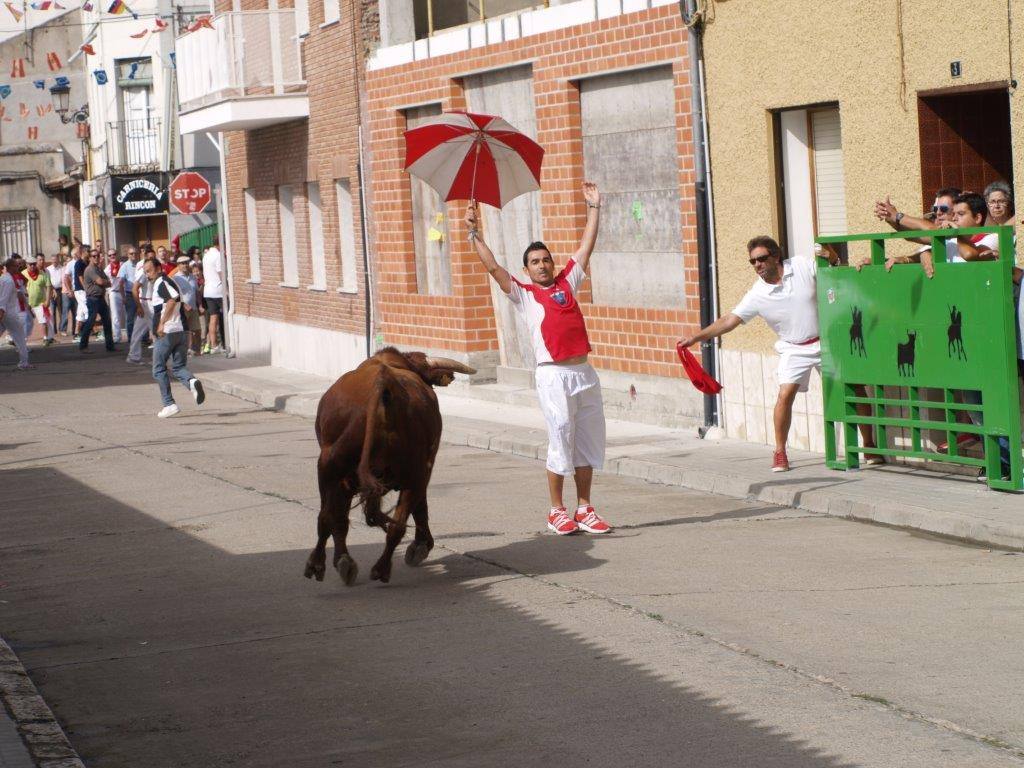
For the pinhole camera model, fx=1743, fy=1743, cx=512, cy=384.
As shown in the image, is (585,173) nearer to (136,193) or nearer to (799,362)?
(799,362)

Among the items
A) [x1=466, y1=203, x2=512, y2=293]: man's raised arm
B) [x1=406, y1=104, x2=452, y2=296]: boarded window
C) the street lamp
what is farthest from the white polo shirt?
the street lamp

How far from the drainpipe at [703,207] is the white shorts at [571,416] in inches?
195

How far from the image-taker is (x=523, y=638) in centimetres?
814

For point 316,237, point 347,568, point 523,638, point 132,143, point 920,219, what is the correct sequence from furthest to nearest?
point 132,143 → point 316,237 → point 920,219 → point 347,568 → point 523,638

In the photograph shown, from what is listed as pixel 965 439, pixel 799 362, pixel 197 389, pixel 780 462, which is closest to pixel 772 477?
pixel 780 462

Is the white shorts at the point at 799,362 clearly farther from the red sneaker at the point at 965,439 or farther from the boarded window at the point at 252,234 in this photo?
the boarded window at the point at 252,234

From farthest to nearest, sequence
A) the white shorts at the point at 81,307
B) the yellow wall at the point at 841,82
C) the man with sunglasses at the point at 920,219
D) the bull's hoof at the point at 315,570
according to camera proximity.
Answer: the white shorts at the point at 81,307 < the yellow wall at the point at 841,82 < the man with sunglasses at the point at 920,219 < the bull's hoof at the point at 315,570

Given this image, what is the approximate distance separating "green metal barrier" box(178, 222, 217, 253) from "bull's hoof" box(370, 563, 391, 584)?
28906mm

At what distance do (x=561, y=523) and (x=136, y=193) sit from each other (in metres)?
35.2

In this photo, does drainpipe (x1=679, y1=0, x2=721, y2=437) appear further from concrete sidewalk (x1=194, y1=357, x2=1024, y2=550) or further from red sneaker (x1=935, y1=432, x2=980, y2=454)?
red sneaker (x1=935, y1=432, x2=980, y2=454)

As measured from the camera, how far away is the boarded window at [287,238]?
28.9 metres

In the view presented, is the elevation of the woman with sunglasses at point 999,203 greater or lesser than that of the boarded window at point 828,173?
lesser

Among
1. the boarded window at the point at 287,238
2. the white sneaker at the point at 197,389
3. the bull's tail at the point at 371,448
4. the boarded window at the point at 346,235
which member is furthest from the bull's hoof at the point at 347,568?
the boarded window at the point at 287,238

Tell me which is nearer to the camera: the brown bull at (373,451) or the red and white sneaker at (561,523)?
the brown bull at (373,451)
